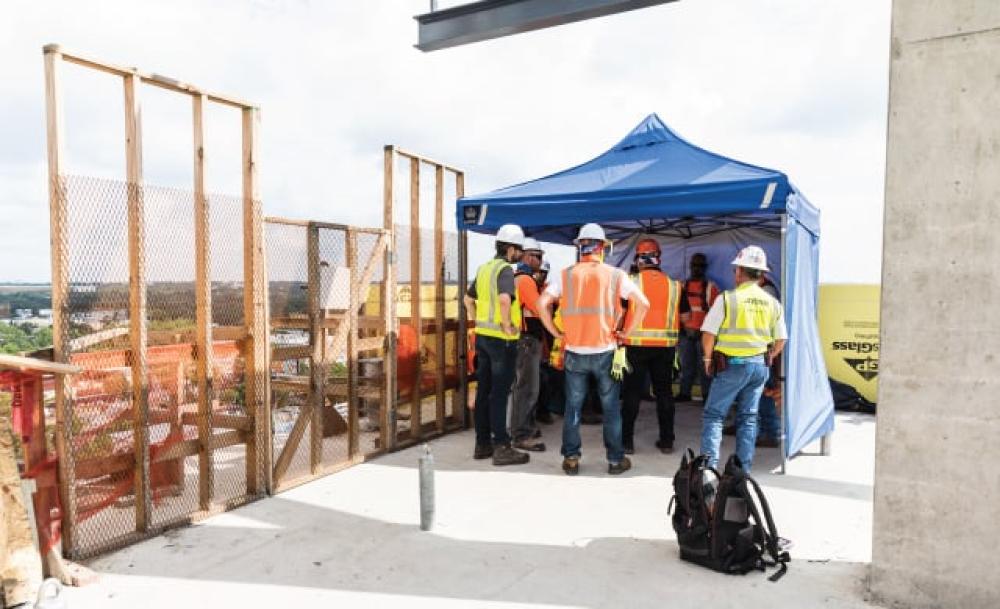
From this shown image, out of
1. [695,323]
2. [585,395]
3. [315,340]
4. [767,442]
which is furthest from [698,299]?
[315,340]

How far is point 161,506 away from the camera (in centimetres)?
485

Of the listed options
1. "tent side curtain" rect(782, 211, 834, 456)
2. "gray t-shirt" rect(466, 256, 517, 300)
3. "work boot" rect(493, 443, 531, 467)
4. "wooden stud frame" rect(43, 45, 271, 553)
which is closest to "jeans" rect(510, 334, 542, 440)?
"work boot" rect(493, 443, 531, 467)

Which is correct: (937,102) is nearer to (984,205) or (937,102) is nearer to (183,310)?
(984,205)

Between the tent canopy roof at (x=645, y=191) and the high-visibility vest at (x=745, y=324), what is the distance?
85 cm

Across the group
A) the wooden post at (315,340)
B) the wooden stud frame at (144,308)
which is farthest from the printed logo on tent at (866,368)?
the wooden stud frame at (144,308)

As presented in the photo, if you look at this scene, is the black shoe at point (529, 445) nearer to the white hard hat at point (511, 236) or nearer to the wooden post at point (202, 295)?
the white hard hat at point (511, 236)

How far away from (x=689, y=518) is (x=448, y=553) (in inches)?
55.8

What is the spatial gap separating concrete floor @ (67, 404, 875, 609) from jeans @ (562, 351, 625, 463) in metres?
0.25

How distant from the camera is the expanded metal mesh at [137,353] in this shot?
389cm

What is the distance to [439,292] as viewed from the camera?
728cm

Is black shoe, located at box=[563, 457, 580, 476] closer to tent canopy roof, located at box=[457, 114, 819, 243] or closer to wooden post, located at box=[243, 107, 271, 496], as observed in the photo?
tent canopy roof, located at box=[457, 114, 819, 243]

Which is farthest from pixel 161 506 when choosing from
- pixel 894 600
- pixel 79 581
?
pixel 894 600

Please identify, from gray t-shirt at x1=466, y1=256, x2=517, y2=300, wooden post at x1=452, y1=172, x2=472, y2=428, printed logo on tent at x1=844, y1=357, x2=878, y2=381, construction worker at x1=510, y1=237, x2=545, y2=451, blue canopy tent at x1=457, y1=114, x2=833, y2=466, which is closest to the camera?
blue canopy tent at x1=457, y1=114, x2=833, y2=466

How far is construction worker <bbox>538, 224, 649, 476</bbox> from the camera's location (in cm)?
555
